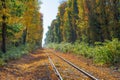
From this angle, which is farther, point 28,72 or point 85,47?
point 85,47

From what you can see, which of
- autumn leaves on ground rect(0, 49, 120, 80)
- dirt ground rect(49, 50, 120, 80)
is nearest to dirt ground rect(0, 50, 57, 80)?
autumn leaves on ground rect(0, 49, 120, 80)

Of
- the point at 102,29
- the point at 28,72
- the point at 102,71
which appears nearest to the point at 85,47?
the point at 102,29

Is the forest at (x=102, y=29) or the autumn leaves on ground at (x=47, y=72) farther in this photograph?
the forest at (x=102, y=29)

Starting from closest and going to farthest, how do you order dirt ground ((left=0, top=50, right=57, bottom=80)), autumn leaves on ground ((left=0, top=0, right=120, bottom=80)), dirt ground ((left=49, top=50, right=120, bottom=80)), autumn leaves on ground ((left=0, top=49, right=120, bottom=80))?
autumn leaves on ground ((left=0, top=49, right=120, bottom=80)) → dirt ground ((left=49, top=50, right=120, bottom=80)) → dirt ground ((left=0, top=50, right=57, bottom=80)) → autumn leaves on ground ((left=0, top=0, right=120, bottom=80))

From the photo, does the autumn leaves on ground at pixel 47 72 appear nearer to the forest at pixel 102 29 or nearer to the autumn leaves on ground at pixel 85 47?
the autumn leaves on ground at pixel 85 47

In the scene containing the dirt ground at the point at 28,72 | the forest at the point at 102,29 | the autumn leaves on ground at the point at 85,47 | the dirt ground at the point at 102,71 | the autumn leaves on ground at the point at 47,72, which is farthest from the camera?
the forest at the point at 102,29

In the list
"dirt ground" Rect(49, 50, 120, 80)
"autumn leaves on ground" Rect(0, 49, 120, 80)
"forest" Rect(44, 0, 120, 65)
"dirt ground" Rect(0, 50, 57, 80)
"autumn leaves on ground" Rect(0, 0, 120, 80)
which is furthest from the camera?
"forest" Rect(44, 0, 120, 65)

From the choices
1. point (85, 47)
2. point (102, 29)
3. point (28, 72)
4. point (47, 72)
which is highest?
point (102, 29)

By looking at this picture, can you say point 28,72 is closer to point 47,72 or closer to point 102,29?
point 47,72

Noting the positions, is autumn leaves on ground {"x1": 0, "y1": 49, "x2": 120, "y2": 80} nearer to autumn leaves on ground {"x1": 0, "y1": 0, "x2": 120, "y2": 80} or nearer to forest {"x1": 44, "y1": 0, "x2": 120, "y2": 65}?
autumn leaves on ground {"x1": 0, "y1": 0, "x2": 120, "y2": 80}

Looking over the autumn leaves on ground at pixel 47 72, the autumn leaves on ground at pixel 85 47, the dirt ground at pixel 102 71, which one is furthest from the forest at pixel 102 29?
the autumn leaves on ground at pixel 47 72

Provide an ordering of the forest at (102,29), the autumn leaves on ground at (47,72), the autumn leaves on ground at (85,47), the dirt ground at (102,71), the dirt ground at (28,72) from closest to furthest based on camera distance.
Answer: the autumn leaves on ground at (47,72)
the dirt ground at (102,71)
the dirt ground at (28,72)
the autumn leaves on ground at (85,47)
the forest at (102,29)

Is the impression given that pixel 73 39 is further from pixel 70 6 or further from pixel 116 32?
pixel 116 32

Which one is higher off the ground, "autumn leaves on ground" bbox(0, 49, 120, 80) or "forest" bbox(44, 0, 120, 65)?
"forest" bbox(44, 0, 120, 65)
